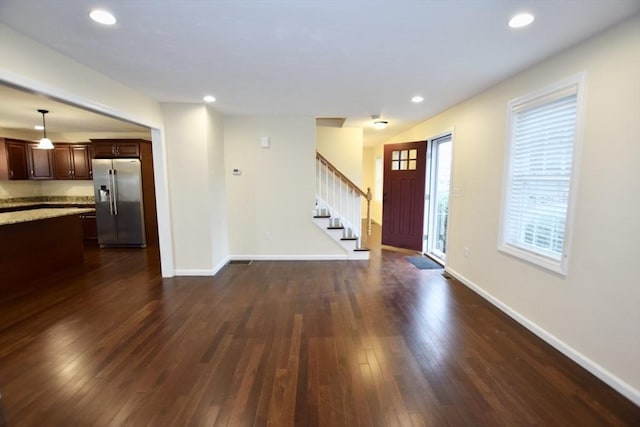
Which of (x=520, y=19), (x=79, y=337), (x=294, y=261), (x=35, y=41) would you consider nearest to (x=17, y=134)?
(x=35, y=41)

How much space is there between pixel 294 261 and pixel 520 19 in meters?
4.12

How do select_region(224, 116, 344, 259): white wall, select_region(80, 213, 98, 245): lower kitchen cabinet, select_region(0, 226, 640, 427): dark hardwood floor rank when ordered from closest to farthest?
select_region(0, 226, 640, 427): dark hardwood floor, select_region(224, 116, 344, 259): white wall, select_region(80, 213, 98, 245): lower kitchen cabinet

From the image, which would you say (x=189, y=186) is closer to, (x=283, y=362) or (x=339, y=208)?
(x=339, y=208)

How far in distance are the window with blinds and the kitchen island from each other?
18.8 feet

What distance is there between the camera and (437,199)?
208 inches

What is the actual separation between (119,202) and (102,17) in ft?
15.8

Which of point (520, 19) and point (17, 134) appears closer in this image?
point (520, 19)

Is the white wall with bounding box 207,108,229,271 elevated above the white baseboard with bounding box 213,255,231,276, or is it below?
above

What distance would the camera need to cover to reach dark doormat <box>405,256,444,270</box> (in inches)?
183

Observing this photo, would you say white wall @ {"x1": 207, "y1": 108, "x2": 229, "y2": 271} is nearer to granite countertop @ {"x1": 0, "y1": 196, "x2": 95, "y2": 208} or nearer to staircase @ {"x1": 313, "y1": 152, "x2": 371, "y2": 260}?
staircase @ {"x1": 313, "y1": 152, "x2": 371, "y2": 260}

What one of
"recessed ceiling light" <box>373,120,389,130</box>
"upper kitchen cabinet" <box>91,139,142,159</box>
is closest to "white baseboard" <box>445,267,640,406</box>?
"recessed ceiling light" <box>373,120,389,130</box>

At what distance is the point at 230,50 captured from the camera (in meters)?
2.36

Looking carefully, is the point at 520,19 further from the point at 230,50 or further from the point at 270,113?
the point at 270,113

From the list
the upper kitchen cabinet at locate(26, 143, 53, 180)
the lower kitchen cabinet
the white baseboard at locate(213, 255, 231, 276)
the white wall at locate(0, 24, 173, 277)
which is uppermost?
the white wall at locate(0, 24, 173, 277)
